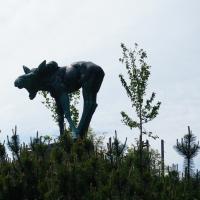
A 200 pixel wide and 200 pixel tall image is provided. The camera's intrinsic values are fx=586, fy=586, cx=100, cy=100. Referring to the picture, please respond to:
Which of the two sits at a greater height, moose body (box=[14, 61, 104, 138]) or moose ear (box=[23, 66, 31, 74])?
moose ear (box=[23, 66, 31, 74])

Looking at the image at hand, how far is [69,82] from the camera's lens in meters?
13.3

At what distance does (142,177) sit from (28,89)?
7.07 meters

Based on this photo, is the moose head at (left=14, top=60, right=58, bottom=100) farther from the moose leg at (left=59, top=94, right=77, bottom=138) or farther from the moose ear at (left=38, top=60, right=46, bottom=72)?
the moose leg at (left=59, top=94, right=77, bottom=138)

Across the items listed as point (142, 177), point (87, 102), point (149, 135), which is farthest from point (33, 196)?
point (149, 135)

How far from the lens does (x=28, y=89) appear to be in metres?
13.4

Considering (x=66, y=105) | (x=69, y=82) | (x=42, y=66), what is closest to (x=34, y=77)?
(x=42, y=66)

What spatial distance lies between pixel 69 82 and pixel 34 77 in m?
0.80

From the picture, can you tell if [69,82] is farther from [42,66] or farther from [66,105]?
[42,66]

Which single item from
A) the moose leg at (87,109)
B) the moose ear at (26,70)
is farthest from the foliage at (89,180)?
the moose ear at (26,70)

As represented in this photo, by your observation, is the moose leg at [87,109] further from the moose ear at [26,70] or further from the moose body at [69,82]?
the moose ear at [26,70]

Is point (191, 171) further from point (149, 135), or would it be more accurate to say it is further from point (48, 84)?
point (149, 135)

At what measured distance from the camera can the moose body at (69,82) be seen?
1320 centimetres

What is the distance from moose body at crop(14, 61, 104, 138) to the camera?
1320 cm

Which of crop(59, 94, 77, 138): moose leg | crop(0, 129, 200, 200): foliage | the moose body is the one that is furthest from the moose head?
crop(0, 129, 200, 200): foliage
